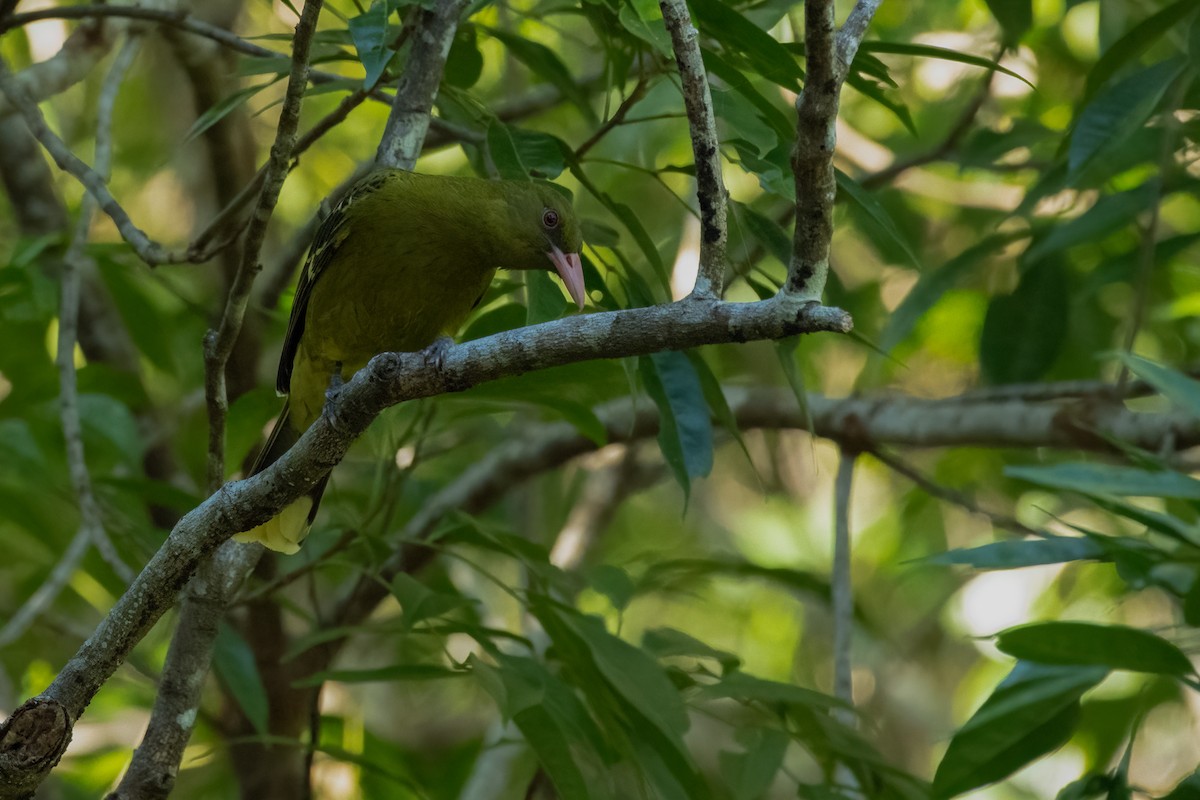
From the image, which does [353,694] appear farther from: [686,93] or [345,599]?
[686,93]

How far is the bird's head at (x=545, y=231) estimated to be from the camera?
383cm

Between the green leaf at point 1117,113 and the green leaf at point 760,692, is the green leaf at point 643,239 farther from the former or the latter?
the green leaf at point 1117,113

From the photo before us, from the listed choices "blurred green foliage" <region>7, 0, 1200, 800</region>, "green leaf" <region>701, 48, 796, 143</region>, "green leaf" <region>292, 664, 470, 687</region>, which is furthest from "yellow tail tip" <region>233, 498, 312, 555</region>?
"green leaf" <region>701, 48, 796, 143</region>

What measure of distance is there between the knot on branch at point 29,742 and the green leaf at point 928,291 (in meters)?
3.28

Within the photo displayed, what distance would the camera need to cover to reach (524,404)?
3.79 m


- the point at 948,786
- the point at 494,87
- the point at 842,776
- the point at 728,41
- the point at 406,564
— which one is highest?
the point at 494,87

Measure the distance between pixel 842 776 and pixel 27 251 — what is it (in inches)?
128

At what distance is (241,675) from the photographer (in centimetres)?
402

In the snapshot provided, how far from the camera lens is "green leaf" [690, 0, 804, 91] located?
114 inches

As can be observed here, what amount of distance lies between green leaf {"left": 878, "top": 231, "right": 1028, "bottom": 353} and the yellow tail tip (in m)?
2.25

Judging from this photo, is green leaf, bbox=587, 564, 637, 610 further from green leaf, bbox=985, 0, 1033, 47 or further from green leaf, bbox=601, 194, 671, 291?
green leaf, bbox=985, 0, 1033, 47

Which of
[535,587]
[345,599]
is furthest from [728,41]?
[345,599]

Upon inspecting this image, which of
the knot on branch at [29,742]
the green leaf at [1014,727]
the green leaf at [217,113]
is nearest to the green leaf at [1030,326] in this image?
the green leaf at [1014,727]

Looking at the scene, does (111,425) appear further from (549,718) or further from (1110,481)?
(1110,481)
